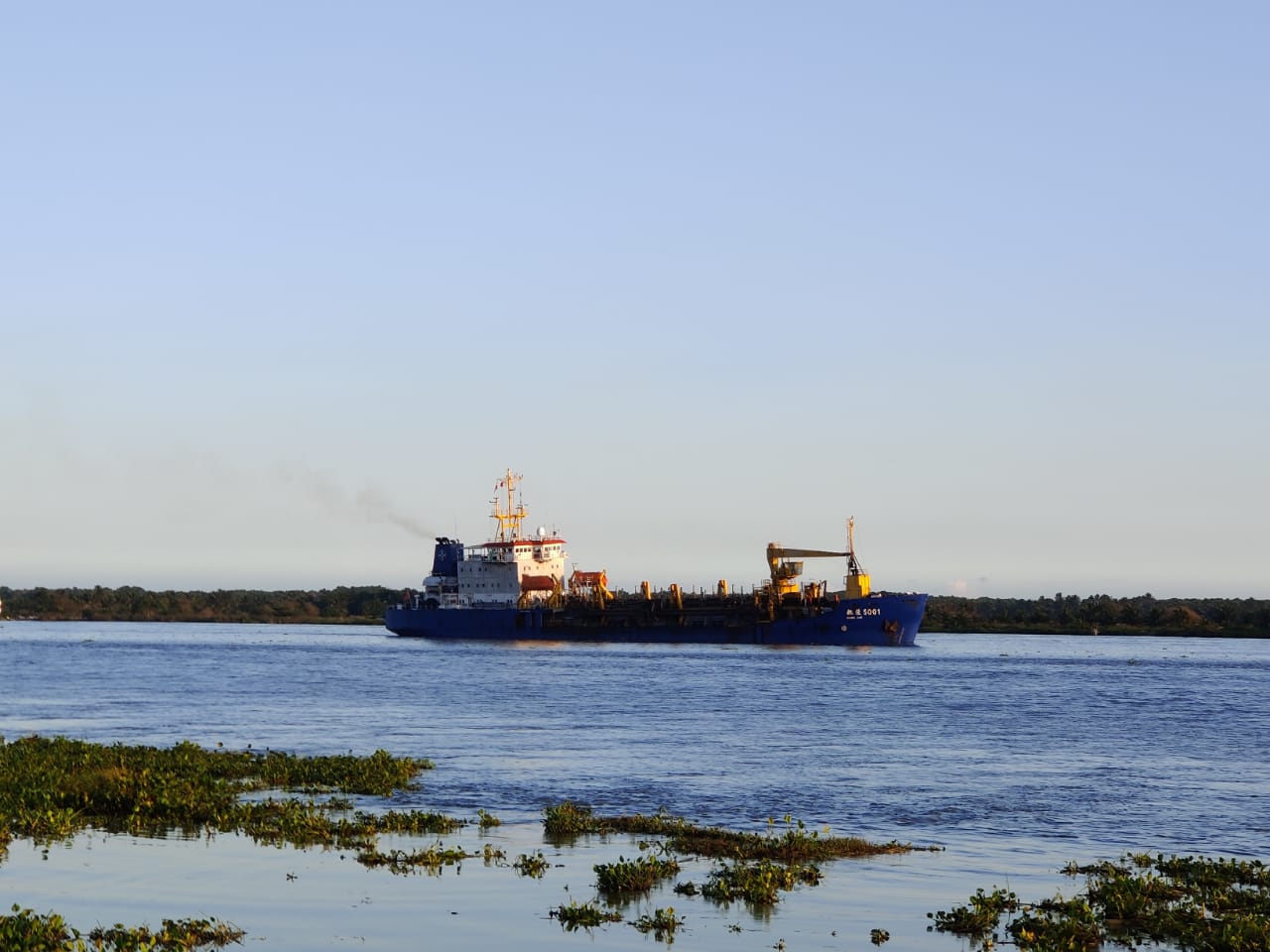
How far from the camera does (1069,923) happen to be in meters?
18.0

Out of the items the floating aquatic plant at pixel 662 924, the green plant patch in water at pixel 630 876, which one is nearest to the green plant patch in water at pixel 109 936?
the floating aquatic plant at pixel 662 924

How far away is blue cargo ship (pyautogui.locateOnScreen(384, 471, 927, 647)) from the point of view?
366 ft

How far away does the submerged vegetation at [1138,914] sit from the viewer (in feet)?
57.5

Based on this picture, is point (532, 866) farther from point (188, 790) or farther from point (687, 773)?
point (687, 773)

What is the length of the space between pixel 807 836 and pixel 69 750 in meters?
18.2

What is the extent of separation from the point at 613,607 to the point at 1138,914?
333 ft

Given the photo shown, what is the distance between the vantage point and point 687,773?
34.9 meters

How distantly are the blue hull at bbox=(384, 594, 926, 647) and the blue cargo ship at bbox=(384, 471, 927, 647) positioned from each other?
8 cm

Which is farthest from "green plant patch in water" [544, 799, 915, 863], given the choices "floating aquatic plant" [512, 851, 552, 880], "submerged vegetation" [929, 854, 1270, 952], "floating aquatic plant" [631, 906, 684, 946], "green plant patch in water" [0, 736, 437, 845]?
"floating aquatic plant" [631, 906, 684, 946]

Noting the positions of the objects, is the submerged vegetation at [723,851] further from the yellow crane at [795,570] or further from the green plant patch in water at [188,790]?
the yellow crane at [795,570]

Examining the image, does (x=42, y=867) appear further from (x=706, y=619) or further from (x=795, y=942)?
(x=706, y=619)

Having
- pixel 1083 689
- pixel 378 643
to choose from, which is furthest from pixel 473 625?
pixel 1083 689

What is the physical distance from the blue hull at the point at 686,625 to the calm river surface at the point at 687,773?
2174cm

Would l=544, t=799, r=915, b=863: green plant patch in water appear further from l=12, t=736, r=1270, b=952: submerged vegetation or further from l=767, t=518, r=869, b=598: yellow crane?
l=767, t=518, r=869, b=598: yellow crane
